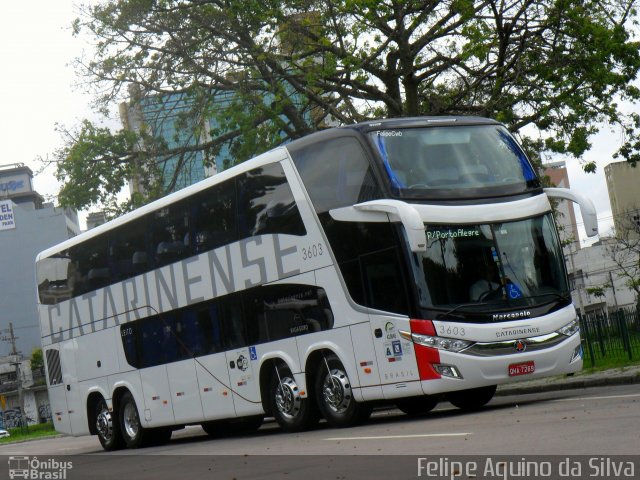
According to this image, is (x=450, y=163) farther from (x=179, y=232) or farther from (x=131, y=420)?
(x=131, y=420)

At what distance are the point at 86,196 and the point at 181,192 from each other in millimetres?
10607

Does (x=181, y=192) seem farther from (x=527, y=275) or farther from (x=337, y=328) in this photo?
(x=527, y=275)

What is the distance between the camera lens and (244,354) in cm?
1855

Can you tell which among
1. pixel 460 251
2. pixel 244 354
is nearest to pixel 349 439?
pixel 460 251

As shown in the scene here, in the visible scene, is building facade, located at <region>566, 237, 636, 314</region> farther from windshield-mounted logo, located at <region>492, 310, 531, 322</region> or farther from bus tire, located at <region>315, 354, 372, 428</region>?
windshield-mounted logo, located at <region>492, 310, 531, 322</region>

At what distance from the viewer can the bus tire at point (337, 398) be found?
16312mm

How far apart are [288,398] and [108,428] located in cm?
649

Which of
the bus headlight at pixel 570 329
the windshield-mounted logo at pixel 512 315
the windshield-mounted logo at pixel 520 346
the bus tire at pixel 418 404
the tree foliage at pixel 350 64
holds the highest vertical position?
the tree foliage at pixel 350 64

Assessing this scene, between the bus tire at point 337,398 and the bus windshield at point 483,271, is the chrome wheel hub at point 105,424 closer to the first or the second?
the bus tire at point 337,398

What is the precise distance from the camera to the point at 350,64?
2567 cm

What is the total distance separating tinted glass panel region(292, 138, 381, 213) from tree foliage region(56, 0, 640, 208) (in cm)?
874

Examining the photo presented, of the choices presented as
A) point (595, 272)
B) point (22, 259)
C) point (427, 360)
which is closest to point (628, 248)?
point (595, 272)

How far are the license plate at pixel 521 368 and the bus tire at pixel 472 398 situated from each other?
197 cm

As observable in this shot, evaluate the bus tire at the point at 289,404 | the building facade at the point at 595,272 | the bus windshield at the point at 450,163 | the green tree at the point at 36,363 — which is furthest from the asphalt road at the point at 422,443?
the green tree at the point at 36,363
